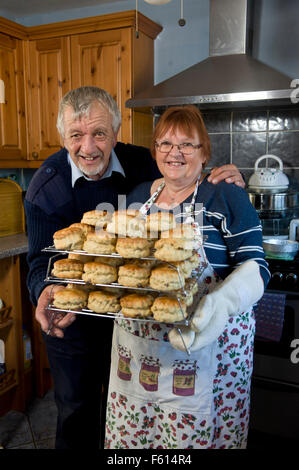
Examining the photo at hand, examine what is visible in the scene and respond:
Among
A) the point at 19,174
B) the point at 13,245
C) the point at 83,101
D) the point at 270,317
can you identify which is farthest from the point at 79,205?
the point at 19,174

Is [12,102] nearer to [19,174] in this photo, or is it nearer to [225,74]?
[19,174]

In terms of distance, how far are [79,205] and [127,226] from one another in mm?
596

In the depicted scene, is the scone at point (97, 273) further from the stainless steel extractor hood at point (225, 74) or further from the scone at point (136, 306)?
the stainless steel extractor hood at point (225, 74)

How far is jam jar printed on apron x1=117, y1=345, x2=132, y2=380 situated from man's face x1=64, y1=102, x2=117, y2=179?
1.91ft

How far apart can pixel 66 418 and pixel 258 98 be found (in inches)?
65.5

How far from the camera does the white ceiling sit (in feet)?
9.03

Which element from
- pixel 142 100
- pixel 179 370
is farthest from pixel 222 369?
pixel 142 100

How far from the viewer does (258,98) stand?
6.70ft

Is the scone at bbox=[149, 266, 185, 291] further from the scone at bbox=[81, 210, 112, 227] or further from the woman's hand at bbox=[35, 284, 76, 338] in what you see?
the woman's hand at bbox=[35, 284, 76, 338]

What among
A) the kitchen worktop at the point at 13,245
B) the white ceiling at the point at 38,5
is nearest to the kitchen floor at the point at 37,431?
the kitchen worktop at the point at 13,245

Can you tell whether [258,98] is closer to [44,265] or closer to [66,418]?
[44,265]

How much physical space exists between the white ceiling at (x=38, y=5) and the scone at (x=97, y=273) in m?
2.42

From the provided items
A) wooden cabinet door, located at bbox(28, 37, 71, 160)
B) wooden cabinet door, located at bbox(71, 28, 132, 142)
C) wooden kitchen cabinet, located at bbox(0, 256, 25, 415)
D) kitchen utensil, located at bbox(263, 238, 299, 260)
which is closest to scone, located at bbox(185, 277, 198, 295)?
kitchen utensil, located at bbox(263, 238, 299, 260)

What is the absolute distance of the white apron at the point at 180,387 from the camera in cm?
120
